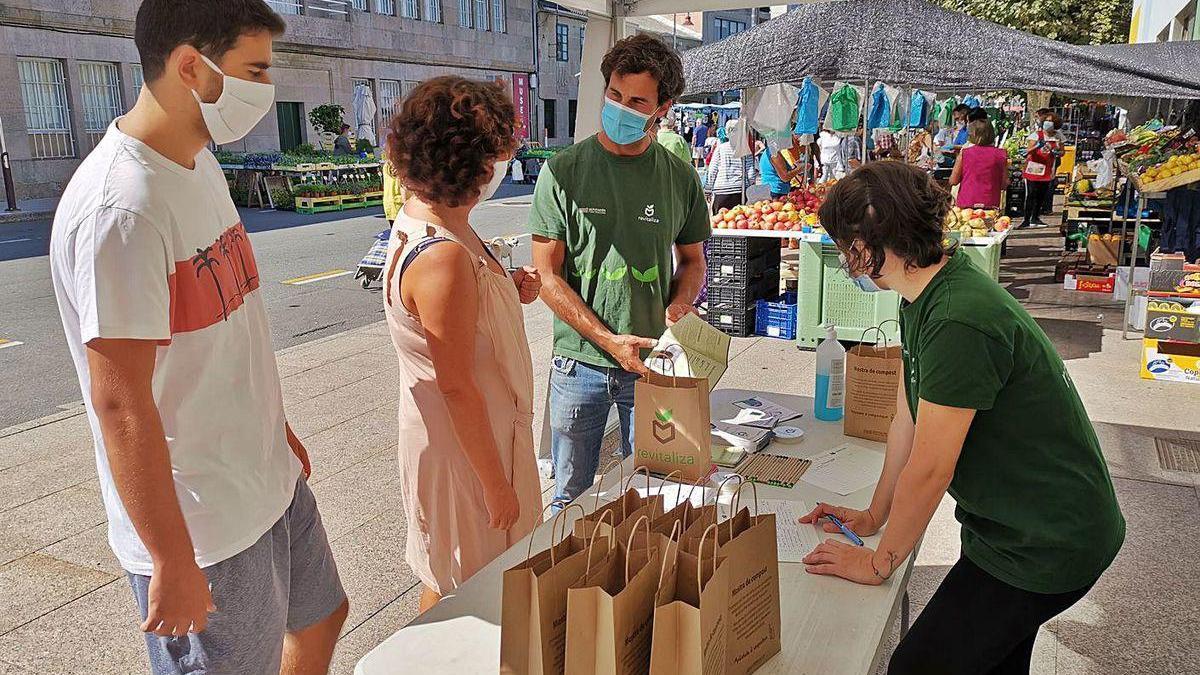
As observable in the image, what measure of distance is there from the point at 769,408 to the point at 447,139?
4.94 ft

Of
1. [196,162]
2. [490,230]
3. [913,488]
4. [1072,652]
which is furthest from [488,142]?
[490,230]

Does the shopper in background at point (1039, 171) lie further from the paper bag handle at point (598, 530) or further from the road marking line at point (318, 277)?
the paper bag handle at point (598, 530)

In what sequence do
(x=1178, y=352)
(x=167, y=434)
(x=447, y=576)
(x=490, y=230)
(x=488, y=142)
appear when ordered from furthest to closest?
1. (x=490, y=230)
2. (x=1178, y=352)
3. (x=447, y=576)
4. (x=488, y=142)
5. (x=167, y=434)

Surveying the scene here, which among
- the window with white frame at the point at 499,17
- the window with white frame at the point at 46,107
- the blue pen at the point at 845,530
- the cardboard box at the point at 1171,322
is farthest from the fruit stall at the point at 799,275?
the window with white frame at the point at 499,17

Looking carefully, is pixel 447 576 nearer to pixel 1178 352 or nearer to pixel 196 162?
pixel 196 162

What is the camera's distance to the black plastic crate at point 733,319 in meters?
7.82

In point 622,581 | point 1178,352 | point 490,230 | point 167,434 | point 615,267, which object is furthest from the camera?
point 490,230

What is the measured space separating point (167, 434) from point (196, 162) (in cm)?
56

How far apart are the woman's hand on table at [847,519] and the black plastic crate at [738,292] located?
221 inches

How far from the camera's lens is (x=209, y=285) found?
173cm

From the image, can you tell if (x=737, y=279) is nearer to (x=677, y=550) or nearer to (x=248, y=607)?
(x=248, y=607)

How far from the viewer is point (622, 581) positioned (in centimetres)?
151

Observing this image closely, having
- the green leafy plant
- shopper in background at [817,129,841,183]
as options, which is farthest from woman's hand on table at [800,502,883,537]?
the green leafy plant

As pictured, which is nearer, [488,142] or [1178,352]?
[488,142]
